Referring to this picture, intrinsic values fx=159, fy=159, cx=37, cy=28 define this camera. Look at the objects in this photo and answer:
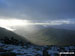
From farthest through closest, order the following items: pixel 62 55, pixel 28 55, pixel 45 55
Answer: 1. pixel 28 55
2. pixel 45 55
3. pixel 62 55

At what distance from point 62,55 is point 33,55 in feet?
49.3

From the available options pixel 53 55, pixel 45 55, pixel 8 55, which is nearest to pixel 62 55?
pixel 45 55

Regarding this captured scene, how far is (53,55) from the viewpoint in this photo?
31328 mm

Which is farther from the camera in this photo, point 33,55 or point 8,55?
point 33,55

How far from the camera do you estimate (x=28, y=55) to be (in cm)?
3081

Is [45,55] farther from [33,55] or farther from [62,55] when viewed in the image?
[62,55]

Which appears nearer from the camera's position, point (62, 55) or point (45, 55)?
point (62, 55)

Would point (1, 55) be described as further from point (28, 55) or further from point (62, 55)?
point (62, 55)

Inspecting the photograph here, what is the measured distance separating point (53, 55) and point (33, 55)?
13.0ft

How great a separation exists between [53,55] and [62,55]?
585 inches

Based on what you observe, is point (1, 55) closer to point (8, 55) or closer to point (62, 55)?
point (8, 55)

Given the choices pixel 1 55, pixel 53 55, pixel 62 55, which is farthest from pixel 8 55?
pixel 62 55

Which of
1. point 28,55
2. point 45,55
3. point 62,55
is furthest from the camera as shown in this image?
point 28,55

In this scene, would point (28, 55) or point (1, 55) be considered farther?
point (28, 55)
